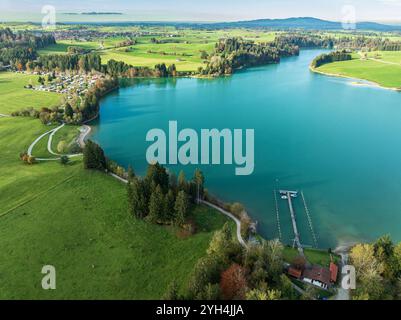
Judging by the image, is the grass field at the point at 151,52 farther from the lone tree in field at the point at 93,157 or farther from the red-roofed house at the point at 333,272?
the red-roofed house at the point at 333,272

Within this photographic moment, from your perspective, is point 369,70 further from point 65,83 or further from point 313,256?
point 313,256

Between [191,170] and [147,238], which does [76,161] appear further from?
[147,238]

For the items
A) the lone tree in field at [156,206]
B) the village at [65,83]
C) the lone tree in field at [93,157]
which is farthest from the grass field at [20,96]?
the lone tree in field at [156,206]

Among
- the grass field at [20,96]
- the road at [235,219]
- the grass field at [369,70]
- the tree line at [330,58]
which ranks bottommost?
the road at [235,219]

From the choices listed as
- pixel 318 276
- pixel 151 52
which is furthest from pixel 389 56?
pixel 318 276

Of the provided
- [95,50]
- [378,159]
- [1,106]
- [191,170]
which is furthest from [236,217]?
[95,50]

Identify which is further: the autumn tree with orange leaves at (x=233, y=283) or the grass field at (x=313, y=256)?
the grass field at (x=313, y=256)
